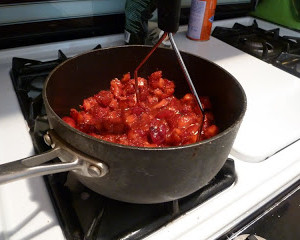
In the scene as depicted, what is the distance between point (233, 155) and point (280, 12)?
40.4 inches

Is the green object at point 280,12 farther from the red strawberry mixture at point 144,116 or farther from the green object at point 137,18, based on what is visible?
the red strawberry mixture at point 144,116

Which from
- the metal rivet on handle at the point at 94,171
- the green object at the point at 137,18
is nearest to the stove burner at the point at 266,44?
the green object at the point at 137,18

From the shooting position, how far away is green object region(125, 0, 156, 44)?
906mm

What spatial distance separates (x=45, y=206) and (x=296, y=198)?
49 cm

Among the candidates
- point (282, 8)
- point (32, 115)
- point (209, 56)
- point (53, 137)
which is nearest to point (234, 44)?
point (209, 56)

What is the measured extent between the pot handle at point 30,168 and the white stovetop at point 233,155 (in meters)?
0.14

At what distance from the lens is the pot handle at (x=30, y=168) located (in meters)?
0.33

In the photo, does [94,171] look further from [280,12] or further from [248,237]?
[280,12]

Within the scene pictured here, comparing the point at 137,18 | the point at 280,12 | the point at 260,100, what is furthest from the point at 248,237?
the point at 280,12

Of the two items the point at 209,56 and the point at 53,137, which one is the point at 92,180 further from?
the point at 209,56

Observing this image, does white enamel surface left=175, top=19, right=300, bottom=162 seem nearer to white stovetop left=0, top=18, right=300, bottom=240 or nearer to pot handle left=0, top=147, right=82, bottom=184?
white stovetop left=0, top=18, right=300, bottom=240

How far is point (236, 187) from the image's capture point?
0.54 metres

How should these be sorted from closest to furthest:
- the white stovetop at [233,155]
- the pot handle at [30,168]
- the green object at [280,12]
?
the pot handle at [30,168] → the white stovetop at [233,155] → the green object at [280,12]

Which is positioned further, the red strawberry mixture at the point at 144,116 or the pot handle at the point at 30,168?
the red strawberry mixture at the point at 144,116
